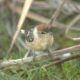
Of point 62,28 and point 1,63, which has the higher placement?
point 1,63

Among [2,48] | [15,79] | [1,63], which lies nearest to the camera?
[15,79]

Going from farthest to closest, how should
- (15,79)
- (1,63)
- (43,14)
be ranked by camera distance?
(43,14) < (1,63) < (15,79)

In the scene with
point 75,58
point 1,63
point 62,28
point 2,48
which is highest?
point 75,58

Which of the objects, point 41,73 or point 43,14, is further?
point 43,14

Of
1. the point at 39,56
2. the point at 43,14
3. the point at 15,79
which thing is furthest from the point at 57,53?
the point at 43,14

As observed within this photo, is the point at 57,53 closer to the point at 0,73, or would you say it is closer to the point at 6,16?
the point at 0,73
